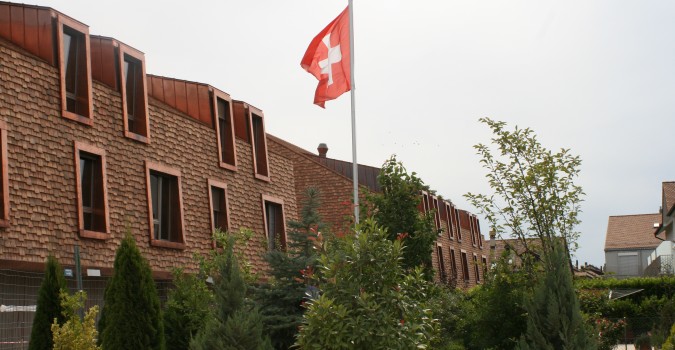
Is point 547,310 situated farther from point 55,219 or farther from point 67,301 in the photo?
point 55,219

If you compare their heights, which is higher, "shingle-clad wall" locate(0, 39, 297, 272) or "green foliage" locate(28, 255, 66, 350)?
"shingle-clad wall" locate(0, 39, 297, 272)

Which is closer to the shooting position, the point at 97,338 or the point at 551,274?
the point at 551,274

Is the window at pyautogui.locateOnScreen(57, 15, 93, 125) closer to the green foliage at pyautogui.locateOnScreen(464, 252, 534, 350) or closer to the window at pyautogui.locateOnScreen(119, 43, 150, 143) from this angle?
the window at pyautogui.locateOnScreen(119, 43, 150, 143)

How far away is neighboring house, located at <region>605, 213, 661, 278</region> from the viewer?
81.1m

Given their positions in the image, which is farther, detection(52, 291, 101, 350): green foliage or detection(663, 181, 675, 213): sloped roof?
detection(663, 181, 675, 213): sloped roof

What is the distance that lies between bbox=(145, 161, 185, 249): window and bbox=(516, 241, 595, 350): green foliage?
1429 centimetres

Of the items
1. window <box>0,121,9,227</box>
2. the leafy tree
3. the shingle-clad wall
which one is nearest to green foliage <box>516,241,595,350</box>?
the leafy tree

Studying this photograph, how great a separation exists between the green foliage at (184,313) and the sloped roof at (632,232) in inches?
2691

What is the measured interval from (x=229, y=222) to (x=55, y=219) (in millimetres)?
8656

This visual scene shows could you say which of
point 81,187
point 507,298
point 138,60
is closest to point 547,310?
point 507,298

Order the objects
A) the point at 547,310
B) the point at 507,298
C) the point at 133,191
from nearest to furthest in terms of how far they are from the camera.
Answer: the point at 547,310 → the point at 507,298 → the point at 133,191

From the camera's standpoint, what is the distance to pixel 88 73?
2256 cm

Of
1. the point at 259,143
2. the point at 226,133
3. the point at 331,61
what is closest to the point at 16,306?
the point at 331,61

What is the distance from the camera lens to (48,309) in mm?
17781
